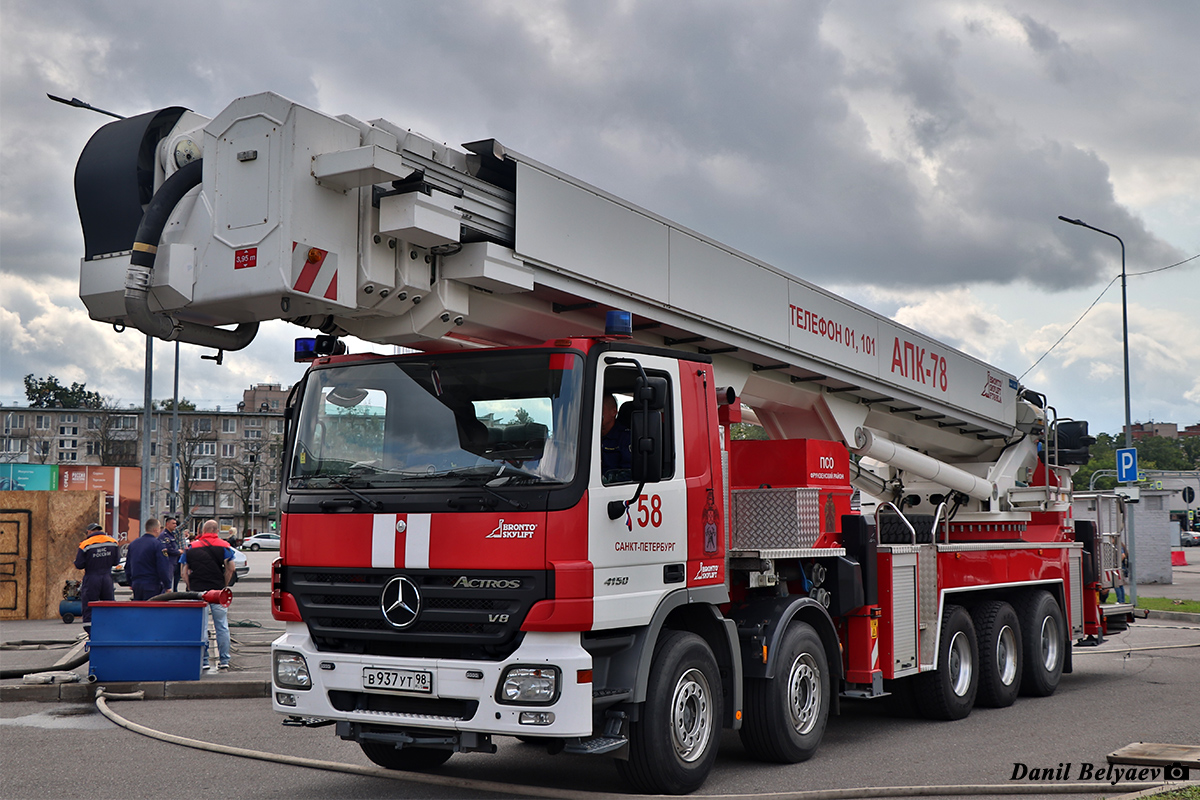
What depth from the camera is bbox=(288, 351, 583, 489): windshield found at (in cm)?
636

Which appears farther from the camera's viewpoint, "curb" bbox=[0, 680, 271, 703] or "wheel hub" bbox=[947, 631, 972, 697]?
"curb" bbox=[0, 680, 271, 703]

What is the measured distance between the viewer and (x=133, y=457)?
10294cm

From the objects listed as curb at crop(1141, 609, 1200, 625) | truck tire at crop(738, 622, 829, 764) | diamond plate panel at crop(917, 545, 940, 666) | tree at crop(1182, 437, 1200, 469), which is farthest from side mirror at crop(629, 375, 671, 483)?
tree at crop(1182, 437, 1200, 469)

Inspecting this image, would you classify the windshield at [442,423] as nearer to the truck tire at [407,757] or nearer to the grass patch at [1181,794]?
the truck tire at [407,757]

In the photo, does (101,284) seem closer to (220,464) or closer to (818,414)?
(818,414)

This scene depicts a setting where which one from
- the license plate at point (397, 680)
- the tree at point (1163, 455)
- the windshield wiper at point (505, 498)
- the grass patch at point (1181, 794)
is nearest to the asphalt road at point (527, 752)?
the grass patch at point (1181, 794)

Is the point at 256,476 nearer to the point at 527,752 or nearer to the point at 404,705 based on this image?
the point at 527,752

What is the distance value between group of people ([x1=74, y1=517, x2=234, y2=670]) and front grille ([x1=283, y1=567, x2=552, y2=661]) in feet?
17.5

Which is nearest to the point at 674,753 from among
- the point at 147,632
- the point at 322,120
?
the point at 322,120

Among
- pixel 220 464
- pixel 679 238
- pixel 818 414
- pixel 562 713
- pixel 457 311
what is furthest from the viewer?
pixel 220 464

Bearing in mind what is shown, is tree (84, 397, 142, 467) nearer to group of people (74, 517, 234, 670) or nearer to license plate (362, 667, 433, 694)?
group of people (74, 517, 234, 670)

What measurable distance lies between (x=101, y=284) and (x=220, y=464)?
321 ft

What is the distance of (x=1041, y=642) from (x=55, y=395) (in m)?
121

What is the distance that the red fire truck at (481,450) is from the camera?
20.5 feet
